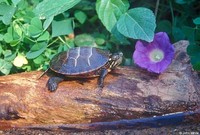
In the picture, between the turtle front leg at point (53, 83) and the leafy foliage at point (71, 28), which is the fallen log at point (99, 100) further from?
the leafy foliage at point (71, 28)

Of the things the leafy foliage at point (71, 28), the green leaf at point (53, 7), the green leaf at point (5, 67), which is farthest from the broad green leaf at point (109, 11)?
the green leaf at point (5, 67)

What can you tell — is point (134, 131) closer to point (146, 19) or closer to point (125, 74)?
point (125, 74)

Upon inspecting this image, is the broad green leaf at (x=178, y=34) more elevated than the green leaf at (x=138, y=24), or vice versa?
the green leaf at (x=138, y=24)

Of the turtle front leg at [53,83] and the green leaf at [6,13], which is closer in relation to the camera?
the turtle front leg at [53,83]

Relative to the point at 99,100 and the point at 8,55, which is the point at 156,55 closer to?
the point at 99,100

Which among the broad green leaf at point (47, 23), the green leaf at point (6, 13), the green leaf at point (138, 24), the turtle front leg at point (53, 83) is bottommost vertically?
the turtle front leg at point (53, 83)

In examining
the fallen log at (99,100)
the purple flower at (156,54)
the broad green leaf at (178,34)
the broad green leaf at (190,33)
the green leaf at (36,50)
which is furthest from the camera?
the broad green leaf at (178,34)

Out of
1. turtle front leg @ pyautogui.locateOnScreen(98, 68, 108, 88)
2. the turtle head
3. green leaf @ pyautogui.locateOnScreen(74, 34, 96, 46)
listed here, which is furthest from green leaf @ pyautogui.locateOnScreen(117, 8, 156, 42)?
green leaf @ pyautogui.locateOnScreen(74, 34, 96, 46)
